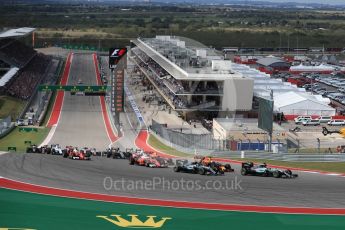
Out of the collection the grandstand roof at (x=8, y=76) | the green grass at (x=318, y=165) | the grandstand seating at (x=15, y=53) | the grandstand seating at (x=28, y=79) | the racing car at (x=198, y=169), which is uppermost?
the grandstand seating at (x=15, y=53)

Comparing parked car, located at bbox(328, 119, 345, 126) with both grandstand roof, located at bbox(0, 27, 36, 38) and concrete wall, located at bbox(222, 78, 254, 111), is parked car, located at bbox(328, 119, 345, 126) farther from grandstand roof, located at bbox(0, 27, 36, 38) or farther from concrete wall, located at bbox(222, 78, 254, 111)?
grandstand roof, located at bbox(0, 27, 36, 38)

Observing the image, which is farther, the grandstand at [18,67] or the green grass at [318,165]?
the grandstand at [18,67]

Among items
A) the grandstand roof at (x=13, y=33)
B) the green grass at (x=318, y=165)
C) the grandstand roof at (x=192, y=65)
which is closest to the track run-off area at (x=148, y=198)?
the green grass at (x=318, y=165)

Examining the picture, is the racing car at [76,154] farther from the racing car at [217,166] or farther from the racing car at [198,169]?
the racing car at [217,166]

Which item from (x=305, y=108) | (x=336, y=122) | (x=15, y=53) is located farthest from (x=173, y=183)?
(x=15, y=53)

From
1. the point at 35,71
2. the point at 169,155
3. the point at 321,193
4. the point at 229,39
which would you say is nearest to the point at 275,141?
the point at 169,155

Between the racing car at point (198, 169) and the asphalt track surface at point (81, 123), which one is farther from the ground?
the racing car at point (198, 169)

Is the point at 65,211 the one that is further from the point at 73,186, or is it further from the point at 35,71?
the point at 35,71
